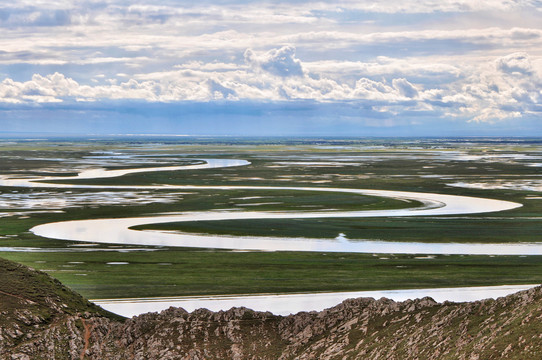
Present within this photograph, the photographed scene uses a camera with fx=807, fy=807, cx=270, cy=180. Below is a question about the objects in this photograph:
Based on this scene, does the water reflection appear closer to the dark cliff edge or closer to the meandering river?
the meandering river

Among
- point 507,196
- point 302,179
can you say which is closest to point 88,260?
point 507,196

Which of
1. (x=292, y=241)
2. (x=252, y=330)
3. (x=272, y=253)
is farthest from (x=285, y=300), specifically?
(x=292, y=241)

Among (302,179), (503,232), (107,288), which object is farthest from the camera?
(302,179)

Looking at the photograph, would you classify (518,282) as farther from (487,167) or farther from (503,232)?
(487,167)

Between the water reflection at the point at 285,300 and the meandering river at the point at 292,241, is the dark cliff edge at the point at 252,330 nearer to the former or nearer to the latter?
the water reflection at the point at 285,300

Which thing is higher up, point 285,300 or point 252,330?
point 252,330

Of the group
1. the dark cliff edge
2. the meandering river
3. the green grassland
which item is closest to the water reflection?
the meandering river

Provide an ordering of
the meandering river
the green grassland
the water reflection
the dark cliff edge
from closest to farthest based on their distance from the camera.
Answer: the dark cliff edge < the water reflection < the meandering river < the green grassland

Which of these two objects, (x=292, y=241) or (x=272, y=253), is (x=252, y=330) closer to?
(x=272, y=253)
